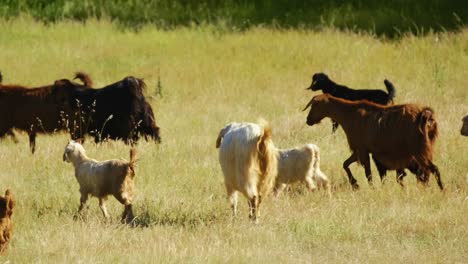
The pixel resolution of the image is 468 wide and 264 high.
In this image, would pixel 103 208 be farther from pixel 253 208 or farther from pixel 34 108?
pixel 34 108

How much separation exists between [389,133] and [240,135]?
2054 mm

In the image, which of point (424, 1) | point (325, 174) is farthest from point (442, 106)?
point (424, 1)

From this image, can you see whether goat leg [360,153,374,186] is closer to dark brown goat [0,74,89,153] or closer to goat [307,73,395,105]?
goat [307,73,395,105]

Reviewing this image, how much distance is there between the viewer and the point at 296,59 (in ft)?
61.8

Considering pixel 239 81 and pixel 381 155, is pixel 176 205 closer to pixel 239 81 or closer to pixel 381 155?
pixel 381 155

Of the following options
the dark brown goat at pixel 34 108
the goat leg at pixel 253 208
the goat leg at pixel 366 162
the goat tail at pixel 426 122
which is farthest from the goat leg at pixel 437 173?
the dark brown goat at pixel 34 108

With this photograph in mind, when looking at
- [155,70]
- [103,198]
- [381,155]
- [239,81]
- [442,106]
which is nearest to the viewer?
[103,198]

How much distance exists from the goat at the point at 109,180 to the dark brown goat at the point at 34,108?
134 inches

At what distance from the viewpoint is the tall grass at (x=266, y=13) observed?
21969mm

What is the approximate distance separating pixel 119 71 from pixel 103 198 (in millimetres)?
9100

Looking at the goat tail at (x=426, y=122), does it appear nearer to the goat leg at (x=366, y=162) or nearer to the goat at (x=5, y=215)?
the goat leg at (x=366, y=162)

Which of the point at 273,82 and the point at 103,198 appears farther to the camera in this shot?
the point at 273,82

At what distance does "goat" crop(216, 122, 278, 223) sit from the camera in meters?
9.14

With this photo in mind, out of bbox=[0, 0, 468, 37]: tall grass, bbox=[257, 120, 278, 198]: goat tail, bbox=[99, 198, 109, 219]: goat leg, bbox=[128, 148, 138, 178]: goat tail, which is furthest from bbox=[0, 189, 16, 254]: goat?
bbox=[0, 0, 468, 37]: tall grass
